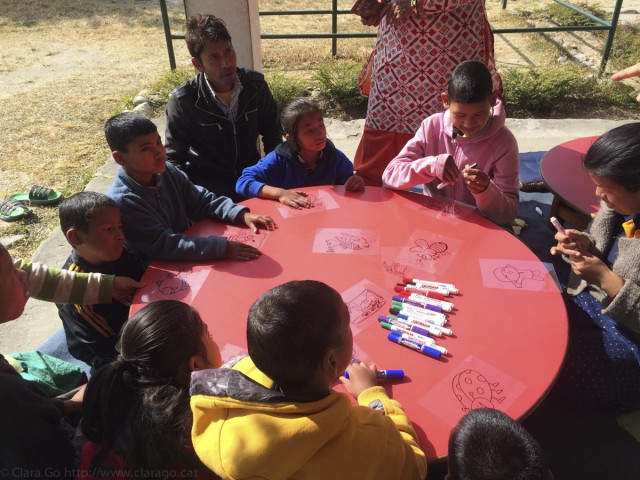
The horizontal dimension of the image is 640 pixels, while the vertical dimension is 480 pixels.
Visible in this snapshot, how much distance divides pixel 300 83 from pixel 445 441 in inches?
205

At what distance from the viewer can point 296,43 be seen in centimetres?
784

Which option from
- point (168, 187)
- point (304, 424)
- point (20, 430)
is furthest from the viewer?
point (168, 187)

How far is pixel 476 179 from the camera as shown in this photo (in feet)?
7.06

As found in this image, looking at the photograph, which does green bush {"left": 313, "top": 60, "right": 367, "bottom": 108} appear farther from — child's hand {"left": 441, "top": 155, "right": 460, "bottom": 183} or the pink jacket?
child's hand {"left": 441, "top": 155, "right": 460, "bottom": 183}

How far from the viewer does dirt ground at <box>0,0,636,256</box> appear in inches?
177

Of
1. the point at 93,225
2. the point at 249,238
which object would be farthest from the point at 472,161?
the point at 93,225

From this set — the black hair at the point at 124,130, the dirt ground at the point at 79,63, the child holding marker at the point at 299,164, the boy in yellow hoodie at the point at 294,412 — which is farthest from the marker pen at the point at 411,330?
the dirt ground at the point at 79,63

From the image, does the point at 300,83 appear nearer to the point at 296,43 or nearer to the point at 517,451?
the point at 296,43

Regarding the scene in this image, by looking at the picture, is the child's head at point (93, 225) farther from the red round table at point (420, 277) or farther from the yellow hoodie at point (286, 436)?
the yellow hoodie at point (286, 436)

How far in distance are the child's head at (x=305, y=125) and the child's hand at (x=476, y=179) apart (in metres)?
0.80

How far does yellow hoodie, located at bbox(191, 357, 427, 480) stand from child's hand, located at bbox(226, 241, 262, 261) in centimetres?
79

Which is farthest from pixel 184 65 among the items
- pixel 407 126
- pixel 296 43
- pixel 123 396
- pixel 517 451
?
pixel 517 451

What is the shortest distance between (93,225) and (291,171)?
1114 mm

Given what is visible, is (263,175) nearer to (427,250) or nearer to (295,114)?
(295,114)
